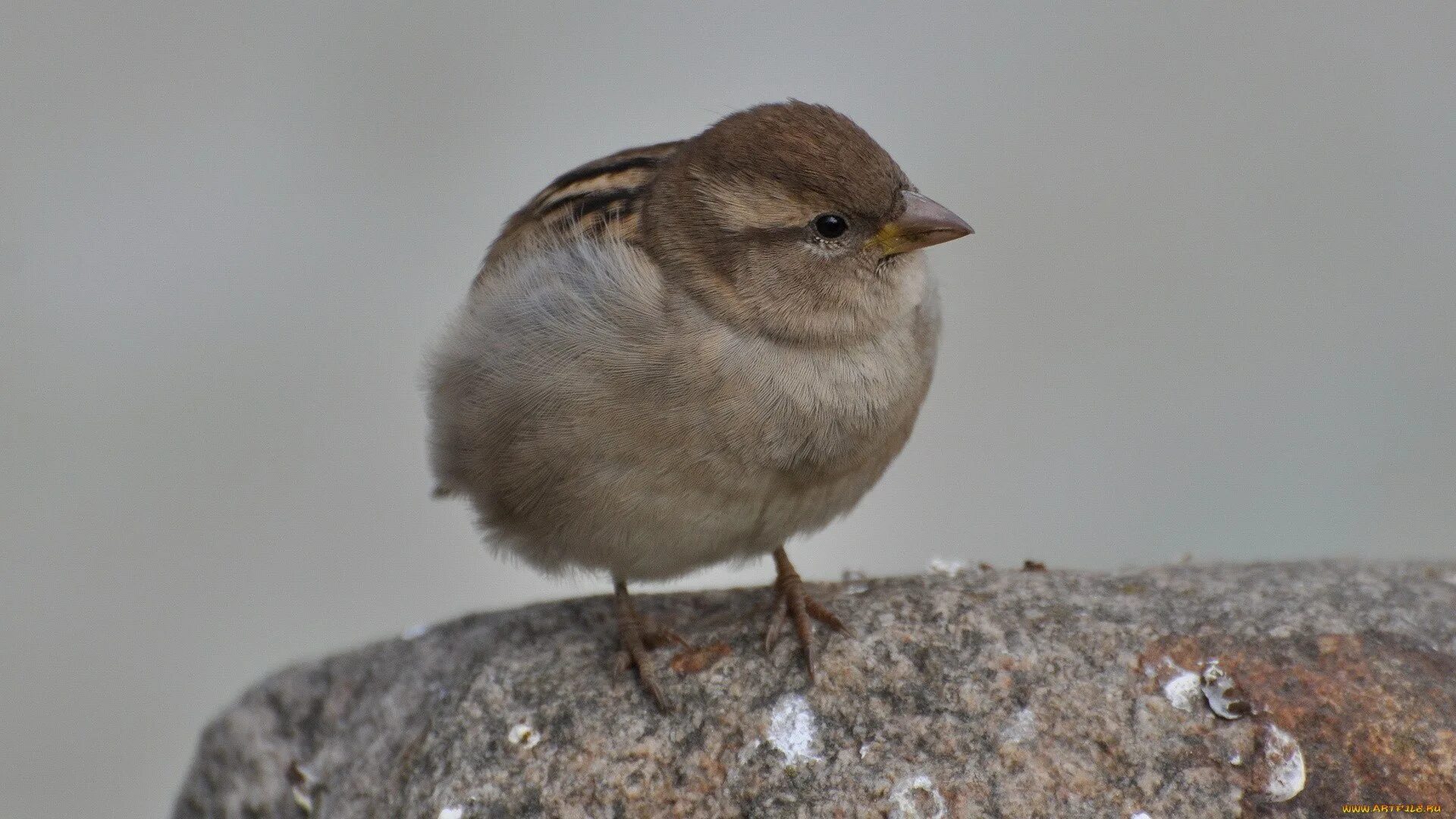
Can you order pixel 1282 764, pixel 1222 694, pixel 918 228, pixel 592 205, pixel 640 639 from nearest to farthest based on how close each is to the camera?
pixel 1282 764 < pixel 1222 694 < pixel 918 228 < pixel 640 639 < pixel 592 205

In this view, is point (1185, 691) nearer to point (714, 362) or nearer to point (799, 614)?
point (799, 614)

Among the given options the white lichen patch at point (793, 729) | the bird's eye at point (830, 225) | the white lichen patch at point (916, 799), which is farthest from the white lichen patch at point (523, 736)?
the bird's eye at point (830, 225)

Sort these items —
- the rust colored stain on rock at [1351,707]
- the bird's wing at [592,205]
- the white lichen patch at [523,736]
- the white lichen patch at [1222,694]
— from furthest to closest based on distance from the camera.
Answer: the bird's wing at [592,205], the white lichen patch at [523,736], the white lichen patch at [1222,694], the rust colored stain on rock at [1351,707]

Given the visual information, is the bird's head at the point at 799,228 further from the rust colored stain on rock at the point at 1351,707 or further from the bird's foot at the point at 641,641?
the rust colored stain on rock at the point at 1351,707

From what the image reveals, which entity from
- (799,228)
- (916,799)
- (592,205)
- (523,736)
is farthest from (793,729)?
(592,205)

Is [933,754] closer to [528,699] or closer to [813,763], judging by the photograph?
[813,763]

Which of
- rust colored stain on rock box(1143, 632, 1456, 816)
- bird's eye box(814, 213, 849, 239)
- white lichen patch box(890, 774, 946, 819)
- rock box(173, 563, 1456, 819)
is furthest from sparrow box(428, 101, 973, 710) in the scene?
rust colored stain on rock box(1143, 632, 1456, 816)
